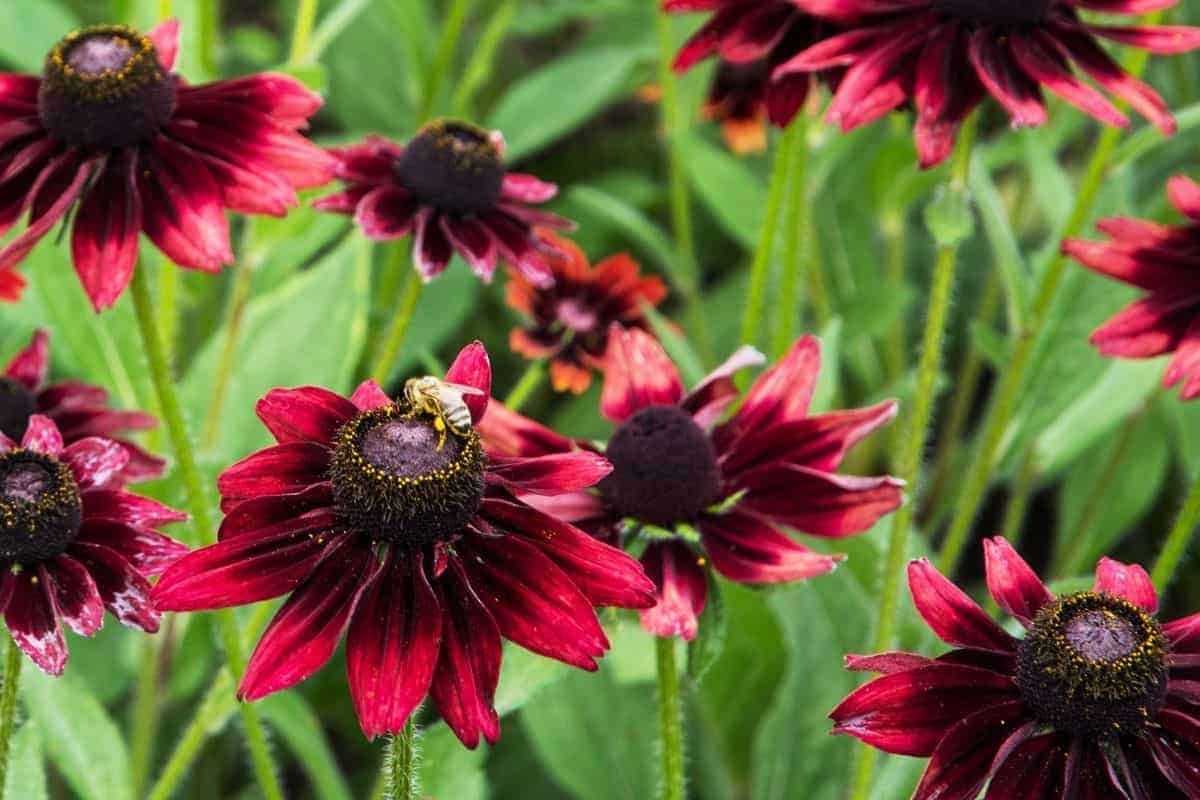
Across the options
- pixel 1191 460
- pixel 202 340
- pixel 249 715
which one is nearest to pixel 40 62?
pixel 202 340

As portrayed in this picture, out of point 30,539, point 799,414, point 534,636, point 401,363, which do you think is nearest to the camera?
point 534,636

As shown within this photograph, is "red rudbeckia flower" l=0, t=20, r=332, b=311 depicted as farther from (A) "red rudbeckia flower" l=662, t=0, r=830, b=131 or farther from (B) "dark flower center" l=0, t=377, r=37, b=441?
(A) "red rudbeckia flower" l=662, t=0, r=830, b=131

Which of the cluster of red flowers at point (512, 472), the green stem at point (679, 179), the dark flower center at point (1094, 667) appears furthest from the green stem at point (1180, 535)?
the green stem at point (679, 179)

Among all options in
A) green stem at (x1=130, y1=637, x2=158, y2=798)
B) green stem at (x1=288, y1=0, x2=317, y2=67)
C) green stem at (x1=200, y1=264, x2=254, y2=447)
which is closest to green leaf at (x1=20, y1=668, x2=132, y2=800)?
green stem at (x1=130, y1=637, x2=158, y2=798)

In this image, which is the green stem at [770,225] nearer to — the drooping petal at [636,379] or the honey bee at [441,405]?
the drooping petal at [636,379]

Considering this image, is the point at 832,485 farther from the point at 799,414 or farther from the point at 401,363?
the point at 401,363

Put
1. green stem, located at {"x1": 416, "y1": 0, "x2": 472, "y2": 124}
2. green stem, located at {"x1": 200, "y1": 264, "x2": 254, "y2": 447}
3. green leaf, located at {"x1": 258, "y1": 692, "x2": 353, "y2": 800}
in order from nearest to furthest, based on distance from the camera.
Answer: green leaf, located at {"x1": 258, "y1": 692, "x2": 353, "y2": 800} < green stem, located at {"x1": 200, "y1": 264, "x2": 254, "y2": 447} < green stem, located at {"x1": 416, "y1": 0, "x2": 472, "y2": 124}
